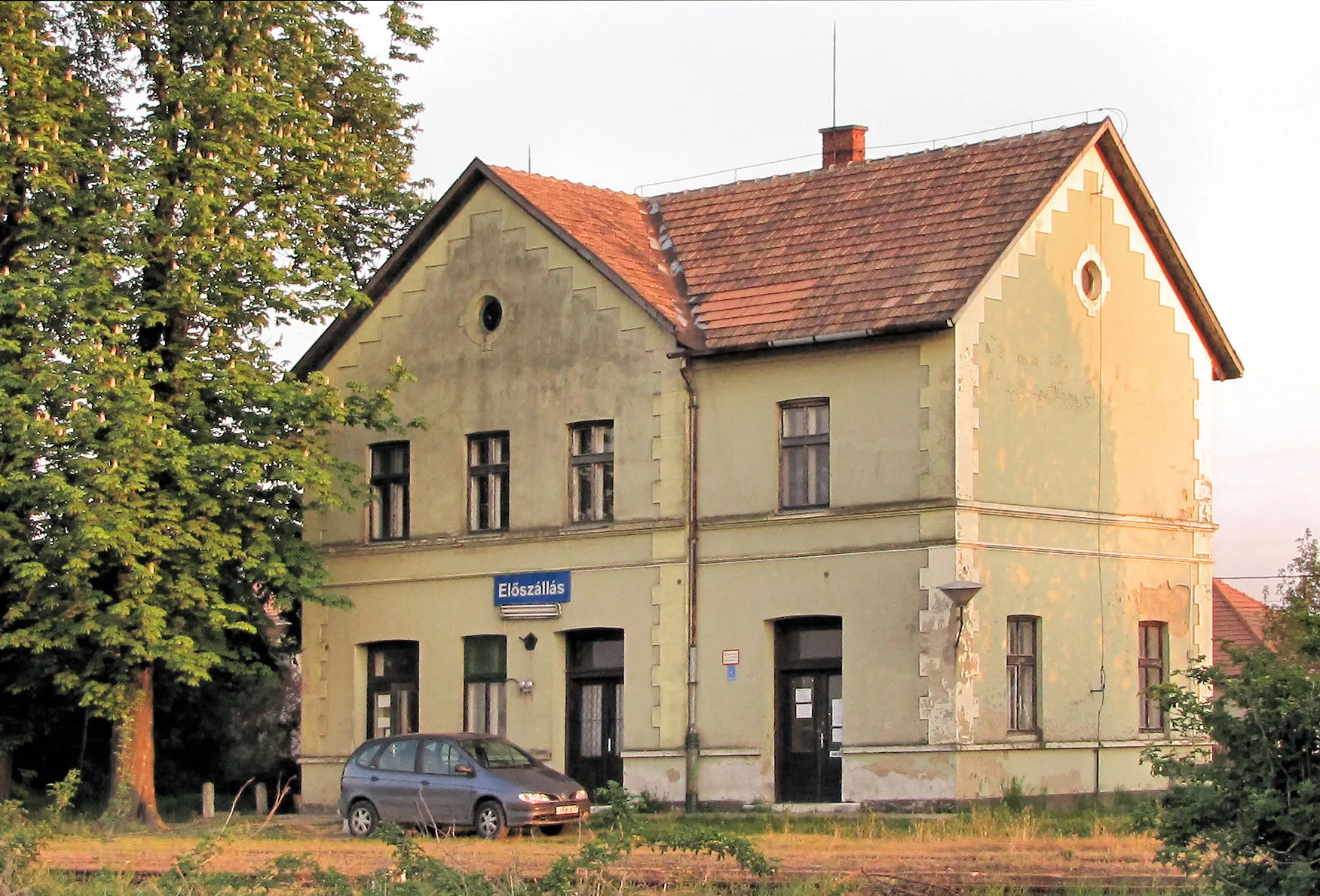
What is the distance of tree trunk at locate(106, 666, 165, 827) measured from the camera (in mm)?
30031

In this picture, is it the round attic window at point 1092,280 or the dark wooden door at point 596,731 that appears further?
the dark wooden door at point 596,731

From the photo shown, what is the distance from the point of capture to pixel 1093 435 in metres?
29.2

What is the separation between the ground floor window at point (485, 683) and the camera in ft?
101

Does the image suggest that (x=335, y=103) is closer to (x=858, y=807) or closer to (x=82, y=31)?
(x=82, y=31)

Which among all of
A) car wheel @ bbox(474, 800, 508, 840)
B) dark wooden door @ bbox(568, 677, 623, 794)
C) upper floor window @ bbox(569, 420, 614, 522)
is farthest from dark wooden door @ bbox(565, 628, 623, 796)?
car wheel @ bbox(474, 800, 508, 840)

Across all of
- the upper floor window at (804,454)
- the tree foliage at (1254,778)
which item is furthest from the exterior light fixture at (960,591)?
the tree foliage at (1254,778)

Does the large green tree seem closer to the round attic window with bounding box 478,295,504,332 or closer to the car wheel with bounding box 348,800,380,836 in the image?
the round attic window with bounding box 478,295,504,332

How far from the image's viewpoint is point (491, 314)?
31.5 metres

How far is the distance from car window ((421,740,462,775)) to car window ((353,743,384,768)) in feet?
3.19

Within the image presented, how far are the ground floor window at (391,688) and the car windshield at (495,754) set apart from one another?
20.2ft

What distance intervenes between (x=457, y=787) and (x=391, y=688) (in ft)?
24.5

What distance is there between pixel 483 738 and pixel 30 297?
30.0ft

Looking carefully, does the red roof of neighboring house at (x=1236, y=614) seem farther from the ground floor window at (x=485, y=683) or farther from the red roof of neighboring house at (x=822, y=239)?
the ground floor window at (x=485, y=683)

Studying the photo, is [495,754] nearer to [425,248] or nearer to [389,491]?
[389,491]
